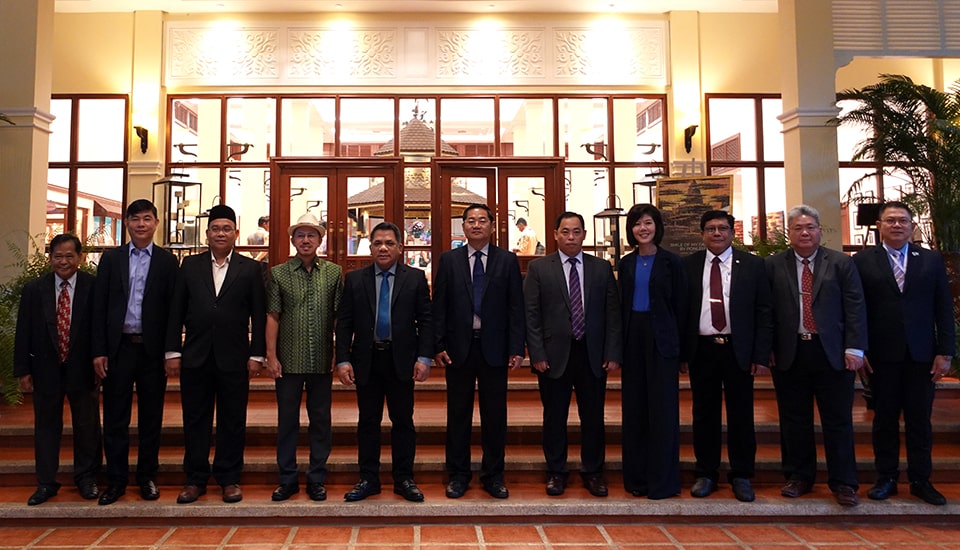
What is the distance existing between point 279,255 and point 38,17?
3.49 metres

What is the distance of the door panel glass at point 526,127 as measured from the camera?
8461 millimetres

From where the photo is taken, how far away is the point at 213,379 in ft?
11.5

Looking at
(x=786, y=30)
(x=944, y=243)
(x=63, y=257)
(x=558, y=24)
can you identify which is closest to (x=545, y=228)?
(x=558, y=24)

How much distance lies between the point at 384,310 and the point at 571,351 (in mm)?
1087

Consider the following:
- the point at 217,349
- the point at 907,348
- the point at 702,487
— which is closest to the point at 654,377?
the point at 702,487

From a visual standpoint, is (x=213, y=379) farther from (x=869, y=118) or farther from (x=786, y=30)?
(x=786, y=30)

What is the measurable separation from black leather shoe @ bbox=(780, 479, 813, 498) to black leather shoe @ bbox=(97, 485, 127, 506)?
12.2 feet

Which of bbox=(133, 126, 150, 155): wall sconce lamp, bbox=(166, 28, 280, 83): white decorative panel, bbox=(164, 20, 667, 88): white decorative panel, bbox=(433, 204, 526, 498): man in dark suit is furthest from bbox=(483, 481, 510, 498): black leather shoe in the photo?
bbox=(133, 126, 150, 155): wall sconce lamp

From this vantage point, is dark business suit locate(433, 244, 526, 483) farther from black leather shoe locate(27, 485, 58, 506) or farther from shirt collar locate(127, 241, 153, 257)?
black leather shoe locate(27, 485, 58, 506)

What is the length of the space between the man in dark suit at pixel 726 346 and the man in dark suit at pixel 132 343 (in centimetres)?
296

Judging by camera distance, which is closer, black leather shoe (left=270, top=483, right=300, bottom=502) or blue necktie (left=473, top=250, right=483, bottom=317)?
black leather shoe (left=270, top=483, right=300, bottom=502)

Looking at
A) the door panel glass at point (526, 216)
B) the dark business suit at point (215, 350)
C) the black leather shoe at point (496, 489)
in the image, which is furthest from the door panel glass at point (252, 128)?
the black leather shoe at point (496, 489)

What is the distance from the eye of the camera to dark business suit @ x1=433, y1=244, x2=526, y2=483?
3.52 meters

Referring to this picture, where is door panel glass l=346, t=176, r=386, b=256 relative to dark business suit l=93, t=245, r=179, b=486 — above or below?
above
